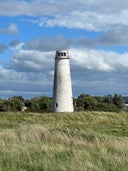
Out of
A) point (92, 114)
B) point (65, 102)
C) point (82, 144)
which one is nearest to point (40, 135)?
point (82, 144)

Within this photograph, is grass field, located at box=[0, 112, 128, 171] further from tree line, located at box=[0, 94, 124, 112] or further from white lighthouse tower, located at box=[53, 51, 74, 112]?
tree line, located at box=[0, 94, 124, 112]

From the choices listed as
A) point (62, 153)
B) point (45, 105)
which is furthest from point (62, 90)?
point (62, 153)

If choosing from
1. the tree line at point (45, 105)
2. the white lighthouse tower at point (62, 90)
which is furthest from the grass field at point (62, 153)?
the tree line at point (45, 105)

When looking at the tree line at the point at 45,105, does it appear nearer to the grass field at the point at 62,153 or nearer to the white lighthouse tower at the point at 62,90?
the white lighthouse tower at the point at 62,90

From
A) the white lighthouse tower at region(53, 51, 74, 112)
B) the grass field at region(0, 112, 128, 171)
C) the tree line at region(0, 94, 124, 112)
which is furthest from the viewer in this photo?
the tree line at region(0, 94, 124, 112)

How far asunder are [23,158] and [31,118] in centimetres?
2899

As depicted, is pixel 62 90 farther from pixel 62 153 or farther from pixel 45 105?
pixel 62 153

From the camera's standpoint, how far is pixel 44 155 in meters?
11.3

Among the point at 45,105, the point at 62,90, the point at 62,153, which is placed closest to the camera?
the point at 62,153

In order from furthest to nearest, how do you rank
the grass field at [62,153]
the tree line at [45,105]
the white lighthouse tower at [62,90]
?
the tree line at [45,105], the white lighthouse tower at [62,90], the grass field at [62,153]

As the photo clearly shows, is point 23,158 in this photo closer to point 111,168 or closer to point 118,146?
point 111,168

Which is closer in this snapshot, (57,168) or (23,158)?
(57,168)

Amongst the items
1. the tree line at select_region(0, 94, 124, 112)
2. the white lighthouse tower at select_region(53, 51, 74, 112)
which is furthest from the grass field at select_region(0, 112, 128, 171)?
the tree line at select_region(0, 94, 124, 112)

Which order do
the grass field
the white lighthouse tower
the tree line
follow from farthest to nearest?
the tree line, the white lighthouse tower, the grass field
